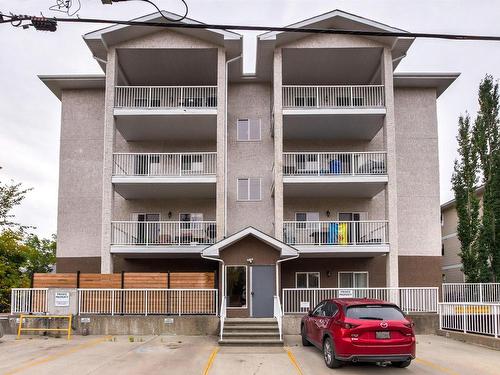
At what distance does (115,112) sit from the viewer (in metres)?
22.5

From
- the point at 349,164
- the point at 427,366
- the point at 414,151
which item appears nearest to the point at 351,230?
the point at 349,164

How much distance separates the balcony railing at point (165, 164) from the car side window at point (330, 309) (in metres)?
11.0

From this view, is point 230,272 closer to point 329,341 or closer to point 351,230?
point 351,230

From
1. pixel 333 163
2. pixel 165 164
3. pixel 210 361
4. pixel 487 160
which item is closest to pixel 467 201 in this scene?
pixel 487 160

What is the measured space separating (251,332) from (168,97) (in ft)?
40.9

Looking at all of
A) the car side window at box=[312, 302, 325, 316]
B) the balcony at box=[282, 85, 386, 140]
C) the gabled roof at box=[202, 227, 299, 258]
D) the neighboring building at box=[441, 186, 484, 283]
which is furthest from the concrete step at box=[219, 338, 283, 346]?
the neighboring building at box=[441, 186, 484, 283]

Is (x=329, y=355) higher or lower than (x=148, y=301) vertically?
lower

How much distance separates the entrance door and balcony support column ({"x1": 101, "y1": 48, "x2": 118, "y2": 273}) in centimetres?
625

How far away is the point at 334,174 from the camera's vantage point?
22.5 metres

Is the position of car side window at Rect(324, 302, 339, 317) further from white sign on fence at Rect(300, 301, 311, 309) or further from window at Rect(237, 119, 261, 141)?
window at Rect(237, 119, 261, 141)

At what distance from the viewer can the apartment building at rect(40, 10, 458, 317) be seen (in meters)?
22.2

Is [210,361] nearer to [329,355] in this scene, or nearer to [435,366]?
[329,355]

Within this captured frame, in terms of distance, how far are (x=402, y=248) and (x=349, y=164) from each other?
4858mm

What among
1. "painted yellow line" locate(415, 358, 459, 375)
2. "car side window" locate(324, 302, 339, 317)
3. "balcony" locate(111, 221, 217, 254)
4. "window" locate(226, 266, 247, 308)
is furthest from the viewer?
"balcony" locate(111, 221, 217, 254)
